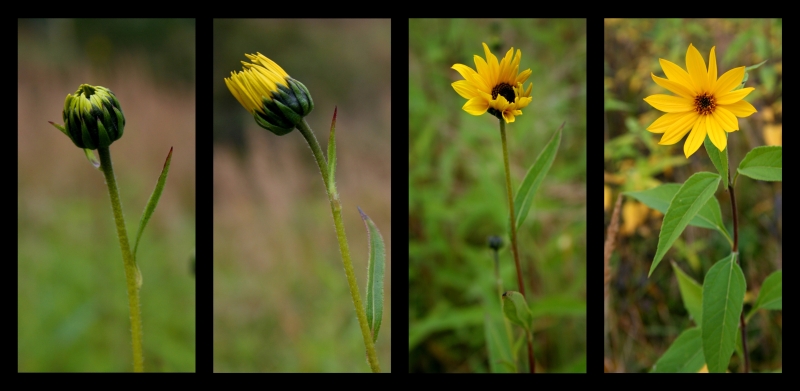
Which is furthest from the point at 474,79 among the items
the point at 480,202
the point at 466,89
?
the point at 480,202

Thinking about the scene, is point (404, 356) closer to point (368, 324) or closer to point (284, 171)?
point (368, 324)

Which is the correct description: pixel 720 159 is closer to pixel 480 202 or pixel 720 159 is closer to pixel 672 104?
pixel 672 104

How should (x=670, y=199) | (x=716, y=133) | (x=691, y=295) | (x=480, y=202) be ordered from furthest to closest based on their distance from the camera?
(x=480, y=202), (x=691, y=295), (x=670, y=199), (x=716, y=133)

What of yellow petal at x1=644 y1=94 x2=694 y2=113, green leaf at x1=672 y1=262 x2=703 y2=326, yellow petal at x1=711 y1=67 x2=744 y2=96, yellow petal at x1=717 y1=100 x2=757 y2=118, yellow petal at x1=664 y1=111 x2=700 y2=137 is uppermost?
yellow petal at x1=711 y1=67 x2=744 y2=96

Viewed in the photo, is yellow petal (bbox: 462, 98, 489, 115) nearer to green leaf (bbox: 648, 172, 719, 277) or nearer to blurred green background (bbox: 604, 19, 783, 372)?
green leaf (bbox: 648, 172, 719, 277)

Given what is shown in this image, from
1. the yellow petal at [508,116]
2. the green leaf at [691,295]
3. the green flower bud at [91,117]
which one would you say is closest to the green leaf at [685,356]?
the green leaf at [691,295]

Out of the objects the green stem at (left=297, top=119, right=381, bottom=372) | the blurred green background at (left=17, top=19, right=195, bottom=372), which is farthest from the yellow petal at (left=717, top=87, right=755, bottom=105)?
the blurred green background at (left=17, top=19, right=195, bottom=372)
